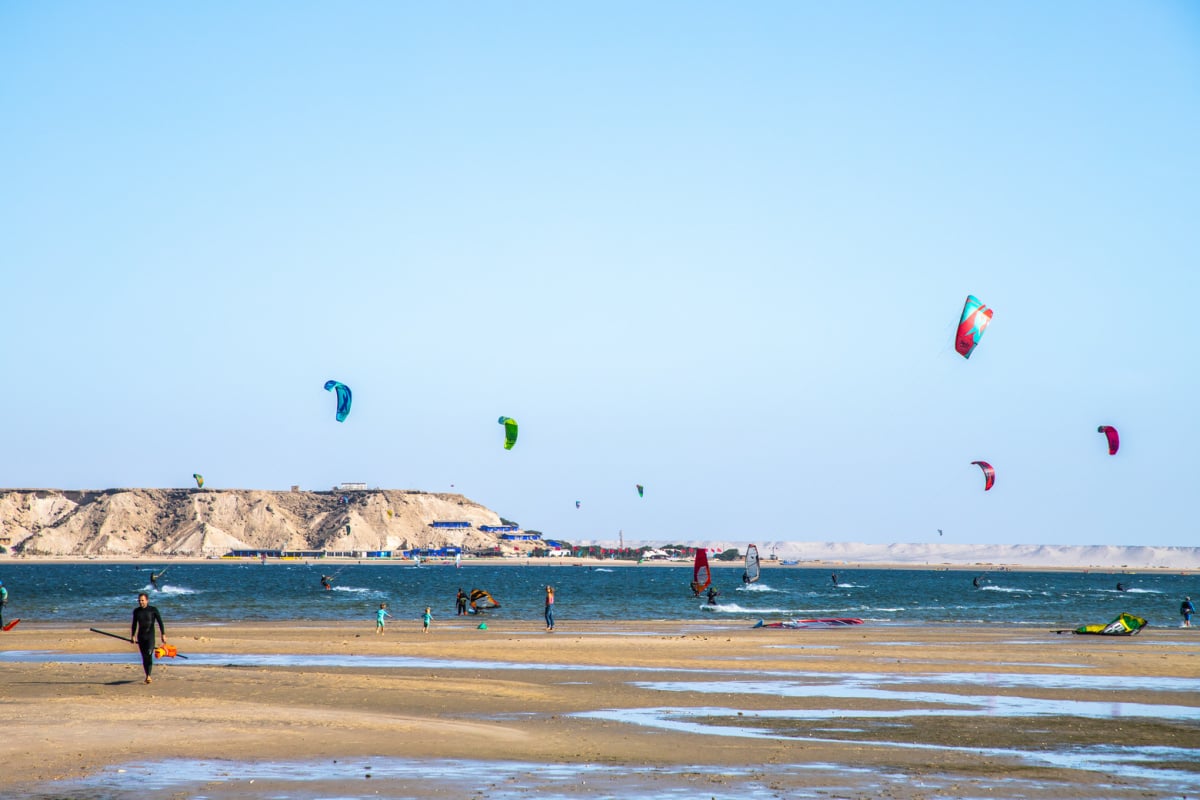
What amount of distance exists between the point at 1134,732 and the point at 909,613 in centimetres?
3574

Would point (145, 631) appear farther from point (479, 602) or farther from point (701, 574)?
point (701, 574)

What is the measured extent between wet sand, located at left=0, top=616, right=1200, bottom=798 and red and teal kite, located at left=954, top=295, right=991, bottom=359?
7.06 meters

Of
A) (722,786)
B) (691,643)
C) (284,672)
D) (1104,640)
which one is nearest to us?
(722,786)

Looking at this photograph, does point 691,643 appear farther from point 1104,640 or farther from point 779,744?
point 779,744

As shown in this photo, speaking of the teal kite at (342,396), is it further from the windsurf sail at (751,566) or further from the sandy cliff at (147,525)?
the sandy cliff at (147,525)

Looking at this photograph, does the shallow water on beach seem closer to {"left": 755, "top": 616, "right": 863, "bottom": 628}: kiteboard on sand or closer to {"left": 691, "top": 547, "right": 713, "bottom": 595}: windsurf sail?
{"left": 755, "top": 616, "right": 863, "bottom": 628}: kiteboard on sand

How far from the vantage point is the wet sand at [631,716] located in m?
11.5

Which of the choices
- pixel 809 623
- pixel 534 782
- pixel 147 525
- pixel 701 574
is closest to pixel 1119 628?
pixel 809 623

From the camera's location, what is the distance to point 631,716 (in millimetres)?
15648

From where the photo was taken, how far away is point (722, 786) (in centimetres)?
1098

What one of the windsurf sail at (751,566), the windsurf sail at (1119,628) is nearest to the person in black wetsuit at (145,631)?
the windsurf sail at (1119,628)

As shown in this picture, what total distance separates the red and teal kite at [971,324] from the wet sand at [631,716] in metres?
7.06

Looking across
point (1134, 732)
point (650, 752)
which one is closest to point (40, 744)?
point (650, 752)

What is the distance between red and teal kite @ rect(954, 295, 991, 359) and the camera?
29906 mm
